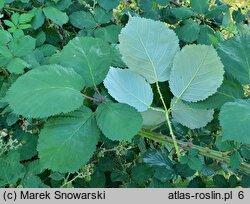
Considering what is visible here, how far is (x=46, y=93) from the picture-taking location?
0.64 meters

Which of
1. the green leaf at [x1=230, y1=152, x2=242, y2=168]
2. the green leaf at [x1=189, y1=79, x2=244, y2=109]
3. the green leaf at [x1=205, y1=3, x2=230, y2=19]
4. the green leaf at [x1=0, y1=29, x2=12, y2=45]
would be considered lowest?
the green leaf at [x1=230, y1=152, x2=242, y2=168]

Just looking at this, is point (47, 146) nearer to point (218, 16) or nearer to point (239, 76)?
point (239, 76)

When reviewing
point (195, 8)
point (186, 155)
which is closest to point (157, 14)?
point (195, 8)

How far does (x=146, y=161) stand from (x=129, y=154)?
11 centimetres

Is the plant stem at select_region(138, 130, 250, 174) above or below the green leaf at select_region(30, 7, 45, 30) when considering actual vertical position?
below

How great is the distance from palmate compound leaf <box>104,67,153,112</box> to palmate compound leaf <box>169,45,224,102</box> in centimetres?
4

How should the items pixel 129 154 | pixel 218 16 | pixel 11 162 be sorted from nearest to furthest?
pixel 11 162
pixel 129 154
pixel 218 16

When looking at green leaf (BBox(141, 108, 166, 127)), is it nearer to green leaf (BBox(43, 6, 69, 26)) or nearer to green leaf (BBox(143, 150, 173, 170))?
green leaf (BBox(143, 150, 173, 170))

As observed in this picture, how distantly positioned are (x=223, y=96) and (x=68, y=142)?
0.86 feet

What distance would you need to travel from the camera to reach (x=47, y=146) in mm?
638

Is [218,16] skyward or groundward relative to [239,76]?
groundward

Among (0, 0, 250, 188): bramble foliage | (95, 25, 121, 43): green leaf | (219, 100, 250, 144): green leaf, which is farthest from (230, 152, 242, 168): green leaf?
(95, 25, 121, 43): green leaf

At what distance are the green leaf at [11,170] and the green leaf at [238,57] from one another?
17.0 inches

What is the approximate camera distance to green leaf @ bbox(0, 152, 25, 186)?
800mm
